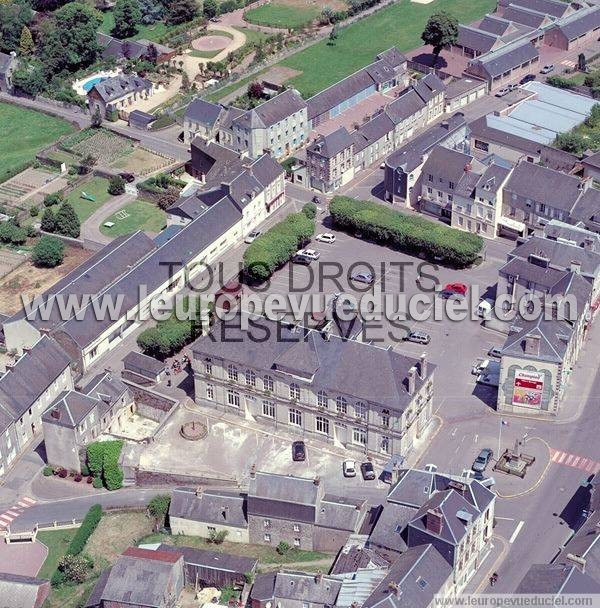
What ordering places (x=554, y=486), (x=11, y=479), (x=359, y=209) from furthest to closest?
1. (x=359, y=209)
2. (x=11, y=479)
3. (x=554, y=486)

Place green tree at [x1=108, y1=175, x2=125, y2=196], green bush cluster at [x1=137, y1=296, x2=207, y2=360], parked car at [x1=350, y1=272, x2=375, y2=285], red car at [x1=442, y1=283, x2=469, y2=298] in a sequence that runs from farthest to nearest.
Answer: green tree at [x1=108, y1=175, x2=125, y2=196]
parked car at [x1=350, y1=272, x2=375, y2=285]
red car at [x1=442, y1=283, x2=469, y2=298]
green bush cluster at [x1=137, y1=296, x2=207, y2=360]

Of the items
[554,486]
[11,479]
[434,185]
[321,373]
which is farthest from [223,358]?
[434,185]

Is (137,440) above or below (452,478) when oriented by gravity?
below

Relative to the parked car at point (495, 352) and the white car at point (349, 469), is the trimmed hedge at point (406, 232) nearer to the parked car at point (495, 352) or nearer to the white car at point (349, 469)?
the parked car at point (495, 352)

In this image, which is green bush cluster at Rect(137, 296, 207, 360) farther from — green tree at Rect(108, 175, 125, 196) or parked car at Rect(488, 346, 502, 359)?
green tree at Rect(108, 175, 125, 196)

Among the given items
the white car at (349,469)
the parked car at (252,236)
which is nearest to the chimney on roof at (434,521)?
the white car at (349,469)

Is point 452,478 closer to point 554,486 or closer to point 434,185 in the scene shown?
point 554,486

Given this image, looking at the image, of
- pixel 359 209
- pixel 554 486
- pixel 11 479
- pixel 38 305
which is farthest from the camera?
pixel 359 209

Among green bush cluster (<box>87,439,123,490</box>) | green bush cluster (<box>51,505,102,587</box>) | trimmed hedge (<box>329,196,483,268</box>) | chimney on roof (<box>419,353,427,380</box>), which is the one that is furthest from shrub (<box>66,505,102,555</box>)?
trimmed hedge (<box>329,196,483,268</box>)
